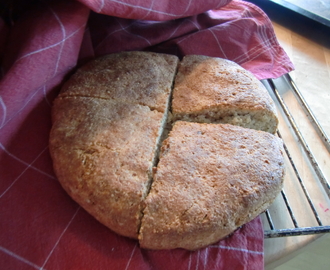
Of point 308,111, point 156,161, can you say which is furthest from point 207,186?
point 308,111

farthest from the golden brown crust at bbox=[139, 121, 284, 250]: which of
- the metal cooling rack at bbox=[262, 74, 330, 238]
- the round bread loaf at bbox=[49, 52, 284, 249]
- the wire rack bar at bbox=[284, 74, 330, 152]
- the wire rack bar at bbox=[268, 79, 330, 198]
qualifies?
the wire rack bar at bbox=[284, 74, 330, 152]

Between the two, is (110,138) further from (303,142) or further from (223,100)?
(303,142)

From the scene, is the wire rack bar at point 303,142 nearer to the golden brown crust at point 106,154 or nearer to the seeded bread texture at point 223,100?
the seeded bread texture at point 223,100

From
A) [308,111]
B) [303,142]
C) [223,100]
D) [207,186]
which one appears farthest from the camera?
[308,111]

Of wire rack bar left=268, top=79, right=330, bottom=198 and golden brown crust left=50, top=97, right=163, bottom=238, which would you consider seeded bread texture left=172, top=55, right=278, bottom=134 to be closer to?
golden brown crust left=50, top=97, right=163, bottom=238

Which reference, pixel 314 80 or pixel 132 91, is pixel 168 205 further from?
pixel 314 80

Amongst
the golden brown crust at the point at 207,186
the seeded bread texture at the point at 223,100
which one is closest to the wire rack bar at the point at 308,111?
the seeded bread texture at the point at 223,100

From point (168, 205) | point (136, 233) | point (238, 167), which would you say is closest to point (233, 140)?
point (238, 167)
